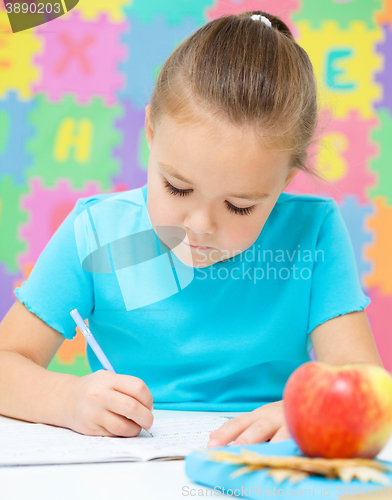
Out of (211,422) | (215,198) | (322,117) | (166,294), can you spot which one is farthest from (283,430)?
(322,117)

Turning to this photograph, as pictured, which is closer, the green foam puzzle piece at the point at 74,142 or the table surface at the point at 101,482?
the table surface at the point at 101,482

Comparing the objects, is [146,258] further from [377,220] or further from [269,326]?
[377,220]

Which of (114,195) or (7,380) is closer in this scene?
(7,380)

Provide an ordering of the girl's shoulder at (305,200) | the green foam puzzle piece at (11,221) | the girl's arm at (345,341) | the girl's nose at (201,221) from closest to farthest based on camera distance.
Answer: the girl's nose at (201,221), the girl's arm at (345,341), the girl's shoulder at (305,200), the green foam puzzle piece at (11,221)

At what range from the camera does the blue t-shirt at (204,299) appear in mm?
837

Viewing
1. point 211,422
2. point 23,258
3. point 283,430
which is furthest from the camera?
point 23,258

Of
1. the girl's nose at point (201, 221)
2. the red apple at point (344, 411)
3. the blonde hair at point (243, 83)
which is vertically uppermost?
the blonde hair at point (243, 83)

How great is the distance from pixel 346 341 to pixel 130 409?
1.25ft

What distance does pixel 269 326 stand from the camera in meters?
0.85

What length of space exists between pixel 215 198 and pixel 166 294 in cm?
26

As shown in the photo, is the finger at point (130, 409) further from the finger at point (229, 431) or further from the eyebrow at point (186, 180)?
the eyebrow at point (186, 180)

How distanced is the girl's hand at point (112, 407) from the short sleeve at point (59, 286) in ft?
0.76

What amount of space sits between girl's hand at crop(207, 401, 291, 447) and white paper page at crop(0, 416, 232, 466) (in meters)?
0.02

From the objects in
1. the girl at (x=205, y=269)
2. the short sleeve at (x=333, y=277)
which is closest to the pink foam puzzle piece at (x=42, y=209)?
the girl at (x=205, y=269)
